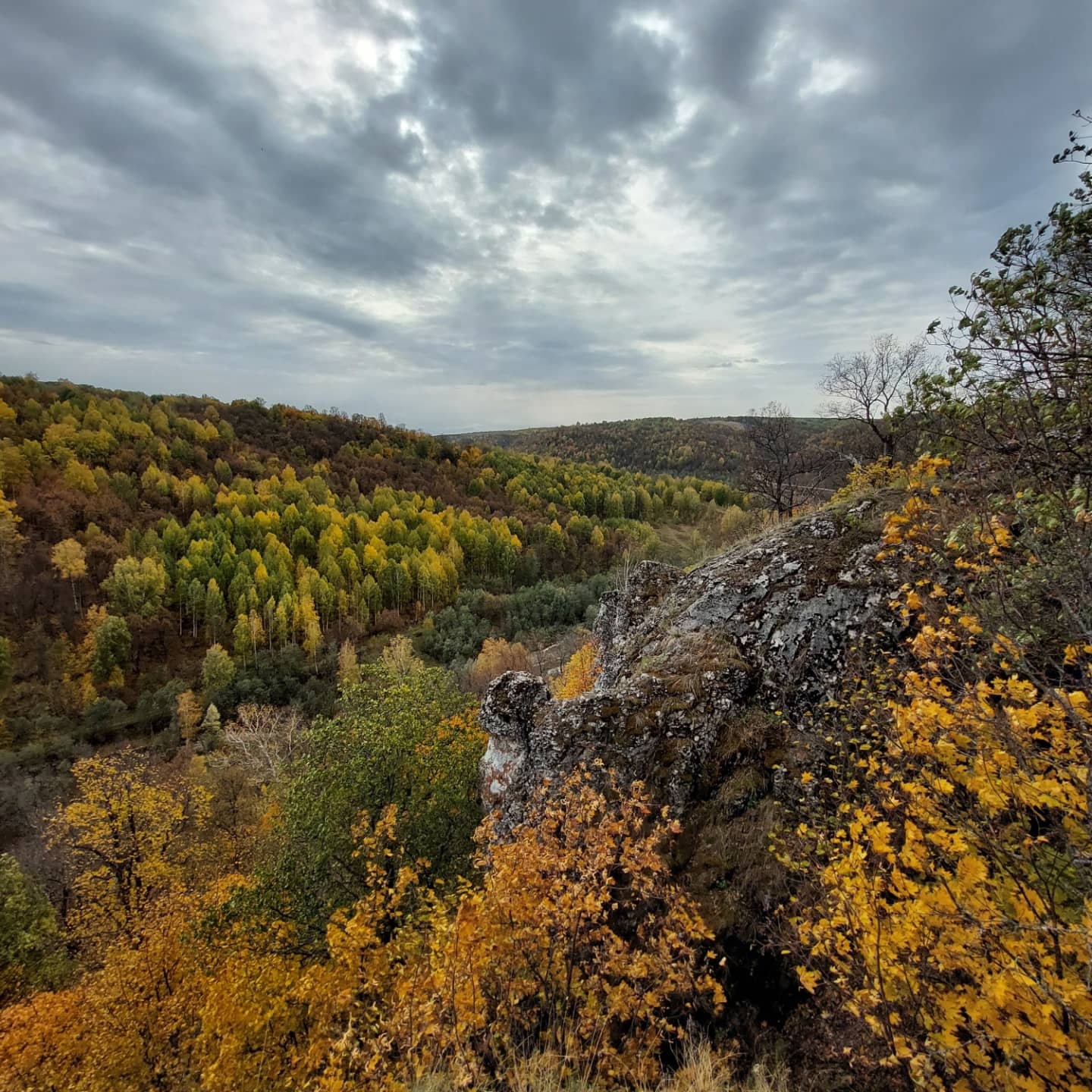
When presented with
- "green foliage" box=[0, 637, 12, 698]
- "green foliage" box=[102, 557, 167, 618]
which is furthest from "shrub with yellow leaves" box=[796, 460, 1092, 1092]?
"green foliage" box=[102, 557, 167, 618]

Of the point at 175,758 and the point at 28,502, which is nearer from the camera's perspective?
the point at 175,758

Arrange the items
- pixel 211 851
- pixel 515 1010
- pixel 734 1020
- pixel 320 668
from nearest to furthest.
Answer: pixel 515 1010, pixel 734 1020, pixel 211 851, pixel 320 668

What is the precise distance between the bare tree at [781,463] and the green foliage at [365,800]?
19.8 m

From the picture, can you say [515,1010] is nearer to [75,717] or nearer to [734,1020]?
[734,1020]

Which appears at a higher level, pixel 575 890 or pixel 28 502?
Result: pixel 575 890

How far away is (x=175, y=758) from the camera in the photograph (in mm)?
51000

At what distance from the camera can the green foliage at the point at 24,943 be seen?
17828 millimetres

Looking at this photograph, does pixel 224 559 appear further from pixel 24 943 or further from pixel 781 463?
pixel 781 463

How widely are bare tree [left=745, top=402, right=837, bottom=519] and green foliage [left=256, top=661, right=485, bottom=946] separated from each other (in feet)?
64.8

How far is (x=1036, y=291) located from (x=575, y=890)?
928 cm

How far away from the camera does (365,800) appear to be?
14.9 meters

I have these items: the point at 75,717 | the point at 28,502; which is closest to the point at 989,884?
the point at 75,717

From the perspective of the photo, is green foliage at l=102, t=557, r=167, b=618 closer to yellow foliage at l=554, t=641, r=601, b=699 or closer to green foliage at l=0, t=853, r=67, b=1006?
green foliage at l=0, t=853, r=67, b=1006

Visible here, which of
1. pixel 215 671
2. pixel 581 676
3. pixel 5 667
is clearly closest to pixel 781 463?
pixel 581 676
